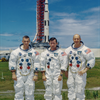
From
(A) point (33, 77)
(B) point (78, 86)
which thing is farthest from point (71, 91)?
(A) point (33, 77)

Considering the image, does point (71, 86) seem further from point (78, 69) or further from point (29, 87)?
point (29, 87)

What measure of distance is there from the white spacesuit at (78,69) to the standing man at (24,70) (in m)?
1.16

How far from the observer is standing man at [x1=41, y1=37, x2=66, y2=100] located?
460cm

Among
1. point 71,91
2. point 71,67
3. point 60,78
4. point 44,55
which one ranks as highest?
point 44,55

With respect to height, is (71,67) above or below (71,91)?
above

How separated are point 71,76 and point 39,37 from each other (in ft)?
148

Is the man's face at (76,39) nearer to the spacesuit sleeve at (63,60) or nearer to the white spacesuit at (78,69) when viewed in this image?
the white spacesuit at (78,69)

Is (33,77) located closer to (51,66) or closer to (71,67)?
(51,66)

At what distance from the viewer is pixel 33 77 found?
465 cm

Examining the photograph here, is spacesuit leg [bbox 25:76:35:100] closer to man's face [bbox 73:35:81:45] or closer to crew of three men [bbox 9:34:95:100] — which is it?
crew of three men [bbox 9:34:95:100]

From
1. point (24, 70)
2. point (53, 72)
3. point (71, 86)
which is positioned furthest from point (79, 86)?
point (24, 70)

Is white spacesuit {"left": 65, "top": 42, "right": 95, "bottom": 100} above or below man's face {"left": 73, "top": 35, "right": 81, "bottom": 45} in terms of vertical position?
below

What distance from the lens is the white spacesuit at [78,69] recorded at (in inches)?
181

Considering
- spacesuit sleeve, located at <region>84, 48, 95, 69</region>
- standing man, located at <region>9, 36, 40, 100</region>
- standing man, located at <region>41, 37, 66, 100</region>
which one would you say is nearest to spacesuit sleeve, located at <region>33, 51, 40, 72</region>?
standing man, located at <region>9, 36, 40, 100</region>
